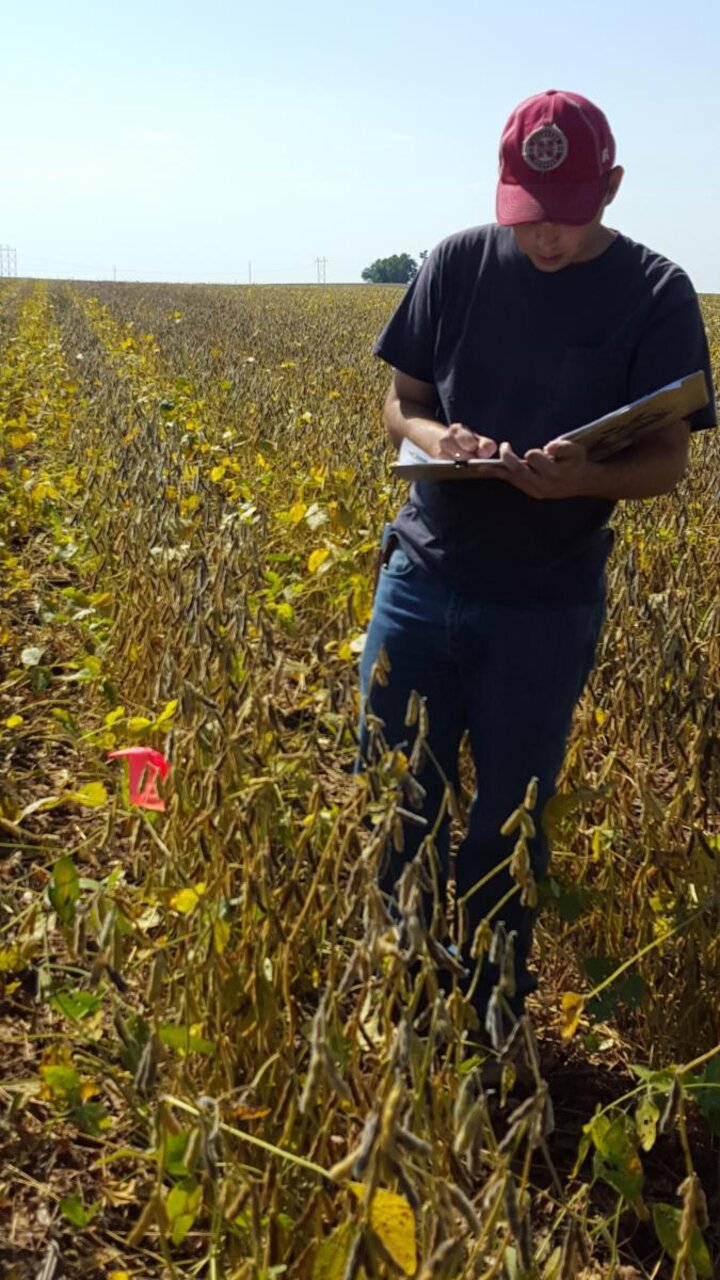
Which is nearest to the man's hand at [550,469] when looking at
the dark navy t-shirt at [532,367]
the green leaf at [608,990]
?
the dark navy t-shirt at [532,367]

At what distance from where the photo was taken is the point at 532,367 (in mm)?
1878

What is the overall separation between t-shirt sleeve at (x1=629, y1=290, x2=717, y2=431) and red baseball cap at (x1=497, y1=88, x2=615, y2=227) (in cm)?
17

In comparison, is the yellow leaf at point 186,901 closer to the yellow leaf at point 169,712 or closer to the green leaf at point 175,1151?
the green leaf at point 175,1151

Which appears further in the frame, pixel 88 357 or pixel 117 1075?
pixel 88 357

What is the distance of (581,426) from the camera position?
6.20 ft

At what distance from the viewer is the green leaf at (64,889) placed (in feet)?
5.30

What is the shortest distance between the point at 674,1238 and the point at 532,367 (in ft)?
3.69

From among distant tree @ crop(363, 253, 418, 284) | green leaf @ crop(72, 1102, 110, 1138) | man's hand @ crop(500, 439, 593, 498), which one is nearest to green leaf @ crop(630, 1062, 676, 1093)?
green leaf @ crop(72, 1102, 110, 1138)

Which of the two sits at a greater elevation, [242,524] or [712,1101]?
[242,524]

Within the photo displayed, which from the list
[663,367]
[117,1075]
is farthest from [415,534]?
[117,1075]

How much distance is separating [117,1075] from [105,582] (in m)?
2.21

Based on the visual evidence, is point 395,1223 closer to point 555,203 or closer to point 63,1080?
point 63,1080

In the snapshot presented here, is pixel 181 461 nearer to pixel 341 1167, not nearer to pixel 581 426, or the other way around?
pixel 581 426

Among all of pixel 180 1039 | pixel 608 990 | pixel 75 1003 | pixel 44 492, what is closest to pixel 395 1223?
pixel 180 1039
